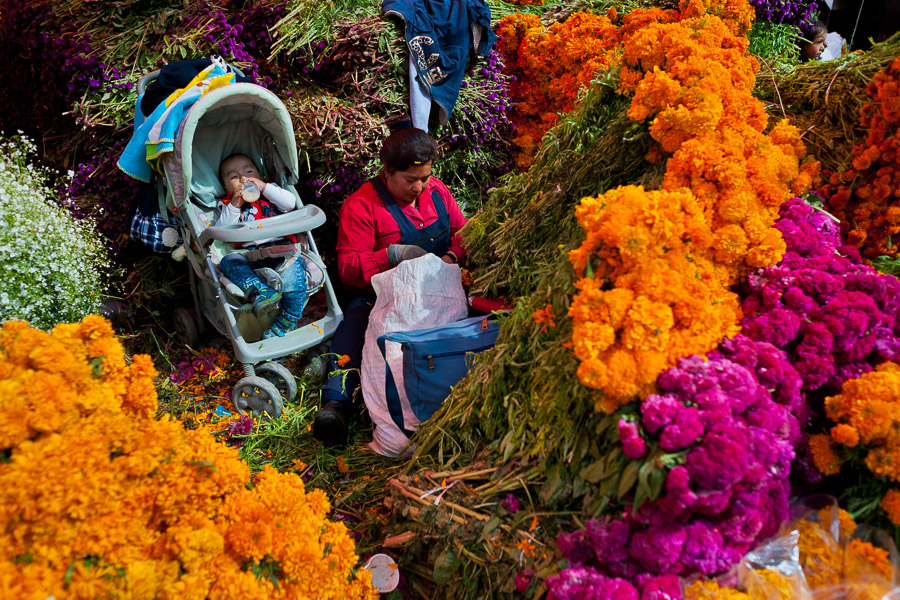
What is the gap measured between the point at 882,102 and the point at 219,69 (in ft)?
11.3

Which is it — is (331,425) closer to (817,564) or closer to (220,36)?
(817,564)

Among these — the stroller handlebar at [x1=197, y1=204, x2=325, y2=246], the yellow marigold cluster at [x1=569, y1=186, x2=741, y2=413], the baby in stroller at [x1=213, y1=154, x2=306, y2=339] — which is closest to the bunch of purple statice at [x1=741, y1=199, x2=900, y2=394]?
the yellow marigold cluster at [x1=569, y1=186, x2=741, y2=413]

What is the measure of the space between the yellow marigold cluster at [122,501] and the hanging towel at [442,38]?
309 centimetres

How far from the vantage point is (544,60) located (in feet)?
15.4

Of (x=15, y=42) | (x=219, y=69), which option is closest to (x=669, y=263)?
(x=219, y=69)

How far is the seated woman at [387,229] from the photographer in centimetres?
336

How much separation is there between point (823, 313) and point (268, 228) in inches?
98.5

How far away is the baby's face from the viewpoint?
359 centimetres

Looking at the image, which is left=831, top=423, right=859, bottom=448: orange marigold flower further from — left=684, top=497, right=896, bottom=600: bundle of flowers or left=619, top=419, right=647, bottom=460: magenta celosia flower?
left=619, top=419, right=647, bottom=460: magenta celosia flower

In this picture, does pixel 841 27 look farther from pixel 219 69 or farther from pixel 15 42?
pixel 15 42

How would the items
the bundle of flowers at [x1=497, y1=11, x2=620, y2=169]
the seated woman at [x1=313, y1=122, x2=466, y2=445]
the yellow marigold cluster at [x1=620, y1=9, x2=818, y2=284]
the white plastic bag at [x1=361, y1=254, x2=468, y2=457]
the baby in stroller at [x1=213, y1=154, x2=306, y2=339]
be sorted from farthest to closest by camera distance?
the bundle of flowers at [x1=497, y1=11, x2=620, y2=169] < the seated woman at [x1=313, y1=122, x2=466, y2=445] < the baby in stroller at [x1=213, y1=154, x2=306, y2=339] < the white plastic bag at [x1=361, y1=254, x2=468, y2=457] < the yellow marigold cluster at [x1=620, y1=9, x2=818, y2=284]

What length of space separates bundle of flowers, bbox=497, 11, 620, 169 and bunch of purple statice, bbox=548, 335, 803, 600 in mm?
3135

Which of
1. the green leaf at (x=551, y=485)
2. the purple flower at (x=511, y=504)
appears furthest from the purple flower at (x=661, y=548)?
the purple flower at (x=511, y=504)

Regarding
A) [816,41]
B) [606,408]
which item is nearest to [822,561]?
[606,408]
